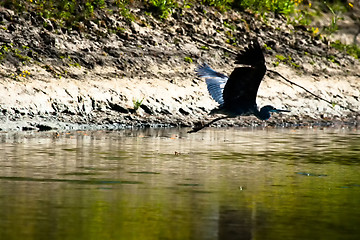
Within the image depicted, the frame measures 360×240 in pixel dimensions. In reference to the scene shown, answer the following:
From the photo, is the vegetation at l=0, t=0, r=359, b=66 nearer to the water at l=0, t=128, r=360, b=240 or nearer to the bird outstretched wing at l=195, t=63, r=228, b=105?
the bird outstretched wing at l=195, t=63, r=228, b=105

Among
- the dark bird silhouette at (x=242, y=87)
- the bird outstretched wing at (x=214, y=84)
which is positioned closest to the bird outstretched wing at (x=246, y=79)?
the dark bird silhouette at (x=242, y=87)

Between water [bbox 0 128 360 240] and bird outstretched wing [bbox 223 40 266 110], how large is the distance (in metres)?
0.83

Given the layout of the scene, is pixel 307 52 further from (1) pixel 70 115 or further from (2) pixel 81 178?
(2) pixel 81 178

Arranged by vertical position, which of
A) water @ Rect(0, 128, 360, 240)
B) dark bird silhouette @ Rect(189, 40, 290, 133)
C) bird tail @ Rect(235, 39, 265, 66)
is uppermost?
bird tail @ Rect(235, 39, 265, 66)

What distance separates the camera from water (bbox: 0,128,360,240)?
21.5ft

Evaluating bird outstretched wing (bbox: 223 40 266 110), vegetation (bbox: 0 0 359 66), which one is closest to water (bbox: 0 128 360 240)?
bird outstretched wing (bbox: 223 40 266 110)

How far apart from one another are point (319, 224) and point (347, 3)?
23958 millimetres

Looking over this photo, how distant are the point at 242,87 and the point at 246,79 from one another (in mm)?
300

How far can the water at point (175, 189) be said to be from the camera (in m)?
6.55

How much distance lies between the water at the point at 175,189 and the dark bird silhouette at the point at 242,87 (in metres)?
0.66

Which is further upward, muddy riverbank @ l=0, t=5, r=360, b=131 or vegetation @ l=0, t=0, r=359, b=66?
vegetation @ l=0, t=0, r=359, b=66

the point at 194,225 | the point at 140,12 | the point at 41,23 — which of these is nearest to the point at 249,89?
the point at 194,225

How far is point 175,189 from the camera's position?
28.4ft

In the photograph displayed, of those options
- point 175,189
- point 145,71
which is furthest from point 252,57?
point 145,71
